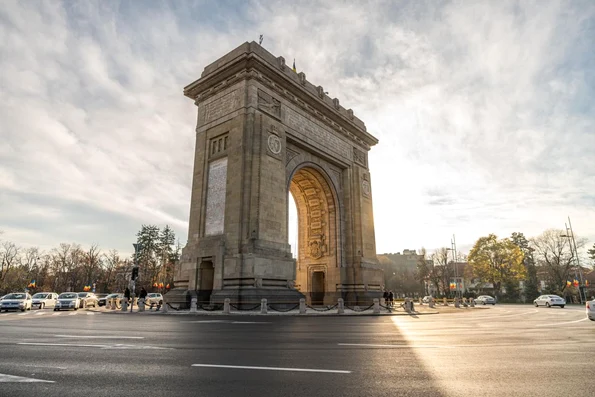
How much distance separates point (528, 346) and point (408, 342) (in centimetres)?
254

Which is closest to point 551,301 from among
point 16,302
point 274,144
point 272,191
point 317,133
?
point 317,133

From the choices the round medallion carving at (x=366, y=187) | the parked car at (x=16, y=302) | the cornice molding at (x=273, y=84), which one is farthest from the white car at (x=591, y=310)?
the parked car at (x=16, y=302)

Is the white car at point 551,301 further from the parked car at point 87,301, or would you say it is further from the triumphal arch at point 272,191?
the parked car at point 87,301

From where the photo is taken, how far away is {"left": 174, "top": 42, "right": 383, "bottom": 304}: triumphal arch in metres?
24.4

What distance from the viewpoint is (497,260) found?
197 ft

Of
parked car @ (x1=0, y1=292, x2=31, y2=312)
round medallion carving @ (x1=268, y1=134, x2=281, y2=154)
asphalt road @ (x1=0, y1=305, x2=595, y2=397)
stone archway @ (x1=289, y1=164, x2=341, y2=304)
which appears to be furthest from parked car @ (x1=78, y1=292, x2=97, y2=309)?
asphalt road @ (x1=0, y1=305, x2=595, y2=397)

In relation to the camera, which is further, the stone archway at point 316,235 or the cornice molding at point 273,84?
the stone archway at point 316,235

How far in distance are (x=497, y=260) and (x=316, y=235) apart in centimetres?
4081

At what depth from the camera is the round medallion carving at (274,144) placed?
27359 mm

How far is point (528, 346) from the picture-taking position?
791 cm

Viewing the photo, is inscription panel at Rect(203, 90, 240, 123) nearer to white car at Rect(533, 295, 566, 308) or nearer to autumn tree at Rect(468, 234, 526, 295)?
white car at Rect(533, 295, 566, 308)

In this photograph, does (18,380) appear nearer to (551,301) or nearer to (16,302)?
(16,302)

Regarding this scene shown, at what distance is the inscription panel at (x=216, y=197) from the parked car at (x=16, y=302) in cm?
1508

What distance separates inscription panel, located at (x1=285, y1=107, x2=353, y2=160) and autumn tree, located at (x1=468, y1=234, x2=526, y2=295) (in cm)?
3801
